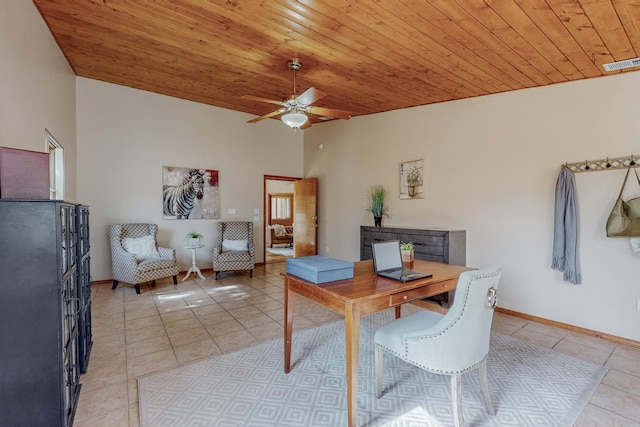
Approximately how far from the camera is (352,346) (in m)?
1.68

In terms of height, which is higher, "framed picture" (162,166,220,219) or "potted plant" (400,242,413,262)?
"framed picture" (162,166,220,219)

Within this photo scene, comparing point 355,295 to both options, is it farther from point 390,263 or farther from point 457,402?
point 457,402

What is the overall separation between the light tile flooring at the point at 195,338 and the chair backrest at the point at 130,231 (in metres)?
0.81

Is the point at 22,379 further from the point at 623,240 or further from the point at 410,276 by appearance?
the point at 623,240

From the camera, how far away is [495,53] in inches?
114

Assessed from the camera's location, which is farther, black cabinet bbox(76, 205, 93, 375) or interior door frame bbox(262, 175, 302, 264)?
interior door frame bbox(262, 175, 302, 264)

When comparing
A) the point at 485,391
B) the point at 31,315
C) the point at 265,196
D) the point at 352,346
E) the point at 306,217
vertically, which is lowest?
the point at 485,391

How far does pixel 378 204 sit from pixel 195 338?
331cm

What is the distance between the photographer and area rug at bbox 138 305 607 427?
74.5 inches

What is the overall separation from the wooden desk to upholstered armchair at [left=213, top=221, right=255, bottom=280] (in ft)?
11.0

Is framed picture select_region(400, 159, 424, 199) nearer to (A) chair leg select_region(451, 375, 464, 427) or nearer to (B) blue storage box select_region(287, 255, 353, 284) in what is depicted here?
(B) blue storage box select_region(287, 255, 353, 284)

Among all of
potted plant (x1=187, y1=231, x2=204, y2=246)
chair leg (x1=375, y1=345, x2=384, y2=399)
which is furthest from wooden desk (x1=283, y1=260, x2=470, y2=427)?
potted plant (x1=187, y1=231, x2=204, y2=246)

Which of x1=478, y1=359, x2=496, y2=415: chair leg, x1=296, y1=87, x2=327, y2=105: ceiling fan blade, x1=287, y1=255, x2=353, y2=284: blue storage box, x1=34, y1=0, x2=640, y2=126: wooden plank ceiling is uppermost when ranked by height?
x1=34, y1=0, x2=640, y2=126: wooden plank ceiling

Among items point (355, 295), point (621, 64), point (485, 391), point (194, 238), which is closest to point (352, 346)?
point (355, 295)
